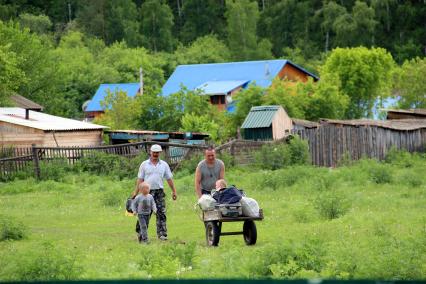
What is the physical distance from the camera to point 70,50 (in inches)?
3964

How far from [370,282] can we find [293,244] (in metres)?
7.89

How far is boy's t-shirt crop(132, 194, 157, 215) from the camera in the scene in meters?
18.5

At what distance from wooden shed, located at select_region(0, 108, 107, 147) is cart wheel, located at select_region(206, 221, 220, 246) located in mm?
27337

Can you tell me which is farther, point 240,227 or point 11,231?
point 240,227

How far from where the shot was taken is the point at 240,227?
21.9m

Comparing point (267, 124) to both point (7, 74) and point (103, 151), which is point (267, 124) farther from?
point (7, 74)

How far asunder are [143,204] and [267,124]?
28259mm

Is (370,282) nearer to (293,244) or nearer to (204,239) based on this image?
(293,244)

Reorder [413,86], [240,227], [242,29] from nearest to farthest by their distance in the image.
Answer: [240,227] < [413,86] < [242,29]

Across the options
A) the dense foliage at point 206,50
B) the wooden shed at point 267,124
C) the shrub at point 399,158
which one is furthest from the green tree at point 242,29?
the shrub at point 399,158

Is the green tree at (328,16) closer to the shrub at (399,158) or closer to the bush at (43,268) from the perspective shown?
the shrub at (399,158)

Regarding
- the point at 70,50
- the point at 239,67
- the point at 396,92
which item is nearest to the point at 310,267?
the point at 396,92

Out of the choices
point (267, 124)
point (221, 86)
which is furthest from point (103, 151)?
point (221, 86)

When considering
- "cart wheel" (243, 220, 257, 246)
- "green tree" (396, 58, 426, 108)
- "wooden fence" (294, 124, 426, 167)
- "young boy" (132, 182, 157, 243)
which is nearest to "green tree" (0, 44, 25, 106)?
"wooden fence" (294, 124, 426, 167)
